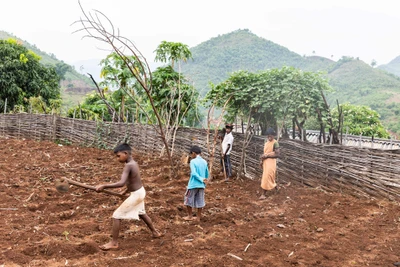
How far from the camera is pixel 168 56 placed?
962 cm

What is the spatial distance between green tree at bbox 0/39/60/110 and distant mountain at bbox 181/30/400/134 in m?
15.5

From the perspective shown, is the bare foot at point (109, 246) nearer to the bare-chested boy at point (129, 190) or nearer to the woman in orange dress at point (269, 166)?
the bare-chested boy at point (129, 190)

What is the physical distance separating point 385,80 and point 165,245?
44.1 m

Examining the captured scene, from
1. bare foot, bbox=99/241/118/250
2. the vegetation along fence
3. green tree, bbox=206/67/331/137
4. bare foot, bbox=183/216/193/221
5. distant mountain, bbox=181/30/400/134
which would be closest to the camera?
bare foot, bbox=99/241/118/250

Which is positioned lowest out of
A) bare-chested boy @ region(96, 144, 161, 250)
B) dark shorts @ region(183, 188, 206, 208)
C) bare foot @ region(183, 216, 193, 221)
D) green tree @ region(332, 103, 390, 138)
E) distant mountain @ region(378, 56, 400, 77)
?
bare foot @ region(183, 216, 193, 221)

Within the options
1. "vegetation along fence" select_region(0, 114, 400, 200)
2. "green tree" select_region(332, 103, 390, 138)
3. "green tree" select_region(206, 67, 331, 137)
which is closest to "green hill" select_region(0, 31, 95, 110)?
"green tree" select_region(332, 103, 390, 138)

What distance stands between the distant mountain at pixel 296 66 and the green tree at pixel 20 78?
1548 cm

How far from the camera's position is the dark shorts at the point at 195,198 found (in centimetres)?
504

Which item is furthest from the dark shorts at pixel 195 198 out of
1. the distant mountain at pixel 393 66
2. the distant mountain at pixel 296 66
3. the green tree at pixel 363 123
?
the distant mountain at pixel 393 66

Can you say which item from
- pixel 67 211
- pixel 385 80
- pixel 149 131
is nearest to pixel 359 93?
pixel 385 80

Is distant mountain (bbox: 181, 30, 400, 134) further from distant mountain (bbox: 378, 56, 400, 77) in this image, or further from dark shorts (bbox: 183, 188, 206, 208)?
distant mountain (bbox: 378, 56, 400, 77)

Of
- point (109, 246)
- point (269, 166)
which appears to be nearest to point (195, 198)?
point (109, 246)

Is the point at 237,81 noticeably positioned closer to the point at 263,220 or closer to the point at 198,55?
the point at 263,220

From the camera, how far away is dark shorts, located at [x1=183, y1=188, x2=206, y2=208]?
5.04 metres
